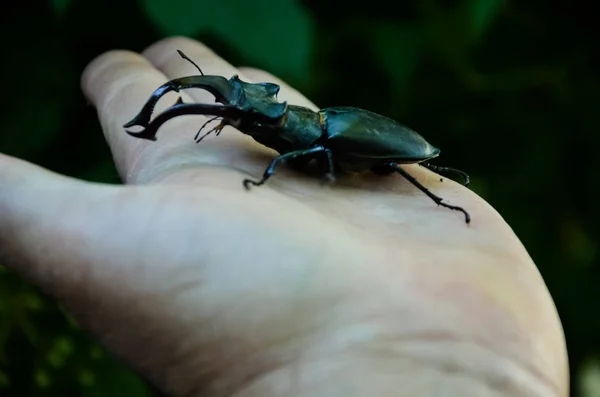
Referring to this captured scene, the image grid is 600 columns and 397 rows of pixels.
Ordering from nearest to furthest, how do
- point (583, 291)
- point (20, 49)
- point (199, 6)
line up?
point (199, 6) → point (20, 49) → point (583, 291)

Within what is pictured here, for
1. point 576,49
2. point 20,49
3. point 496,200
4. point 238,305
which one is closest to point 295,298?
point 238,305

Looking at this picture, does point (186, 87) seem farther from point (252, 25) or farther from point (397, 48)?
point (397, 48)

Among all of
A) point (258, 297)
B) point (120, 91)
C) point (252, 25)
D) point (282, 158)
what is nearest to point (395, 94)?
point (252, 25)

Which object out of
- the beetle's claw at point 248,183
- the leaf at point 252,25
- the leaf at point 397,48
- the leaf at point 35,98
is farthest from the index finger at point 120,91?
the leaf at point 397,48

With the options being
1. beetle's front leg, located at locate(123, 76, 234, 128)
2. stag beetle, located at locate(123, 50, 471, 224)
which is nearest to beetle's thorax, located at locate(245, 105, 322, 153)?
stag beetle, located at locate(123, 50, 471, 224)

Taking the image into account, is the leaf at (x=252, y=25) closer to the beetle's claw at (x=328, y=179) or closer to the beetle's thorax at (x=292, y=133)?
the beetle's thorax at (x=292, y=133)

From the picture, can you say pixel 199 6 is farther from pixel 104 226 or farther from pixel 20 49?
pixel 104 226
